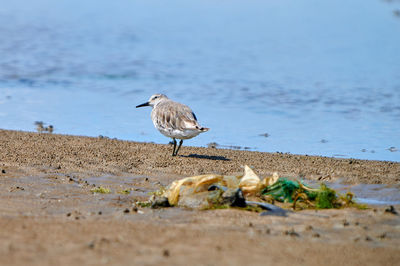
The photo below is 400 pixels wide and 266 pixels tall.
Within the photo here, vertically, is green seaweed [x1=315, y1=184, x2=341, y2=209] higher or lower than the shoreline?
lower

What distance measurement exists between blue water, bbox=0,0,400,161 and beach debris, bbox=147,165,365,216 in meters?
4.49

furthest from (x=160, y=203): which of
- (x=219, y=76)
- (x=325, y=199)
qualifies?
(x=219, y=76)

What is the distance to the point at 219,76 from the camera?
19.9 m

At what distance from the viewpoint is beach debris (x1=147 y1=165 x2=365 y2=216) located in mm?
6835

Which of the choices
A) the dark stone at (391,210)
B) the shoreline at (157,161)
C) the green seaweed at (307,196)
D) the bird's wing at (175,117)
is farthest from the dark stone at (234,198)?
the bird's wing at (175,117)

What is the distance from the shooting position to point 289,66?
2159 cm

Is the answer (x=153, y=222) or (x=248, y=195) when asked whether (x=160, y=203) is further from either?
(x=248, y=195)

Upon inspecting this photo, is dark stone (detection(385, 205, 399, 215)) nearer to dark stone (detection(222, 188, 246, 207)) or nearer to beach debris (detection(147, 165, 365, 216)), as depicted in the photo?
beach debris (detection(147, 165, 365, 216))

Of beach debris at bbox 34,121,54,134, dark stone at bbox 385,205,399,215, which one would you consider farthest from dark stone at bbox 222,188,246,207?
beach debris at bbox 34,121,54,134

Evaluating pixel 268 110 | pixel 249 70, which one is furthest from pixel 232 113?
pixel 249 70

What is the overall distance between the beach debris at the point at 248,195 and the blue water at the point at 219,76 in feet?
14.7

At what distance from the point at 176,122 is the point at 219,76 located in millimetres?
9503

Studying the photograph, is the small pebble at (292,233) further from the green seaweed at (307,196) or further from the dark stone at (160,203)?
the dark stone at (160,203)

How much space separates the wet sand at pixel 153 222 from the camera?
5.12 m
